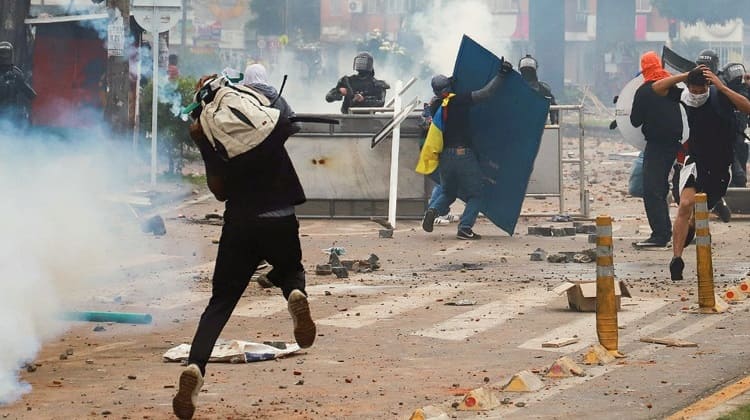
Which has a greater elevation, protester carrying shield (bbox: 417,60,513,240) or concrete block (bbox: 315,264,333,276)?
protester carrying shield (bbox: 417,60,513,240)

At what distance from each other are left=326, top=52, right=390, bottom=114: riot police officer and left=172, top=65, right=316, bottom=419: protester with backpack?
14777 mm

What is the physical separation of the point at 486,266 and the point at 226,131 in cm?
759

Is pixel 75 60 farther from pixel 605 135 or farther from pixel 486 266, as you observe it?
pixel 605 135

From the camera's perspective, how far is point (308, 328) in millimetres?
8969

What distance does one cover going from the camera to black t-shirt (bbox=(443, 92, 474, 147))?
61.3 ft

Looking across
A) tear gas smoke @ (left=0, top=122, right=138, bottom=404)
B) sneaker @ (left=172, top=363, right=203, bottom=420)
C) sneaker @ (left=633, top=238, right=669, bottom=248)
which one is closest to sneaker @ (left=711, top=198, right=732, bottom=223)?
sneaker @ (left=633, top=238, right=669, bottom=248)

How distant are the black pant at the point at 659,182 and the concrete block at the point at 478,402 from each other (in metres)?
8.96

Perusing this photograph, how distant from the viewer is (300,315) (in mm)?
8953

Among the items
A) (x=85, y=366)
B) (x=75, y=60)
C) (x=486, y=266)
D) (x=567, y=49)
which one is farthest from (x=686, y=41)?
(x=85, y=366)

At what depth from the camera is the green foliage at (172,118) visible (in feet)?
87.4

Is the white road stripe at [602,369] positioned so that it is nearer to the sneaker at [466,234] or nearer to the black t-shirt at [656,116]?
the black t-shirt at [656,116]

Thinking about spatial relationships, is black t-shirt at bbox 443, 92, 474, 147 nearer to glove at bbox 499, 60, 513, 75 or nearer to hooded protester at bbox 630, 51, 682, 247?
glove at bbox 499, 60, 513, 75

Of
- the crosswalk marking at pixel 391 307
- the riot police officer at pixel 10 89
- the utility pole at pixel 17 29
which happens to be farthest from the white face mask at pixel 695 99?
the utility pole at pixel 17 29

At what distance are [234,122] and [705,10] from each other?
219ft
